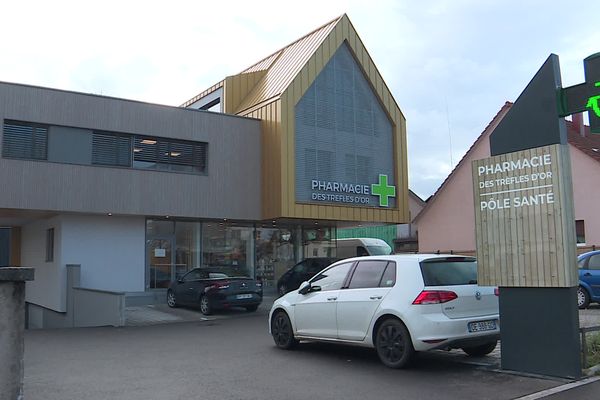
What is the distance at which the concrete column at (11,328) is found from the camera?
14.9 feet

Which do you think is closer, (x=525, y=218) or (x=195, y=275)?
(x=525, y=218)

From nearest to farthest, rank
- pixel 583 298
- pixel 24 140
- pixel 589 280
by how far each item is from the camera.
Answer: pixel 589 280 → pixel 583 298 → pixel 24 140

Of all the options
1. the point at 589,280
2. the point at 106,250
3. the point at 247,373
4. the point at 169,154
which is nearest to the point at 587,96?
the point at 247,373

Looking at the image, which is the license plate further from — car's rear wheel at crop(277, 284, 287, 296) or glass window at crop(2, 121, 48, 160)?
car's rear wheel at crop(277, 284, 287, 296)

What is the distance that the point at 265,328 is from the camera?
567 inches

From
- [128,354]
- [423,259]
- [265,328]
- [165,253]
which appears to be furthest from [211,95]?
[423,259]

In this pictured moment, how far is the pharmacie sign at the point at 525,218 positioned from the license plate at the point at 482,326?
0.56 m

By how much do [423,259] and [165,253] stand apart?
14.7m

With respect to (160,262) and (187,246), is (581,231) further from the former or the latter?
(160,262)

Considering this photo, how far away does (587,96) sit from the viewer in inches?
298

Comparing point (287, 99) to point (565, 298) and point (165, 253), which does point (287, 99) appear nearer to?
point (165, 253)

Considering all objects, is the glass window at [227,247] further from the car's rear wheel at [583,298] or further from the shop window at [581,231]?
the shop window at [581,231]

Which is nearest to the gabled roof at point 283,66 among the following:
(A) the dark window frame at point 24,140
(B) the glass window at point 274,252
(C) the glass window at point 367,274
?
(B) the glass window at point 274,252

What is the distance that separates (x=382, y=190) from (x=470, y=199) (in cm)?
808
